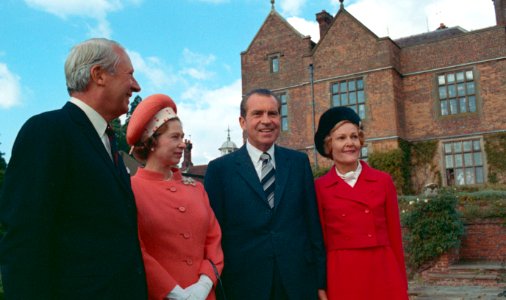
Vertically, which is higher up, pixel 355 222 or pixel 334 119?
pixel 334 119

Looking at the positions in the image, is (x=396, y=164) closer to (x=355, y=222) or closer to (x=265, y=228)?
(x=355, y=222)

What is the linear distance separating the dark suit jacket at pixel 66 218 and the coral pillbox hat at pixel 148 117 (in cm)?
60

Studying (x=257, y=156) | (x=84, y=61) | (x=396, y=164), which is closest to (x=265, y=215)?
(x=257, y=156)

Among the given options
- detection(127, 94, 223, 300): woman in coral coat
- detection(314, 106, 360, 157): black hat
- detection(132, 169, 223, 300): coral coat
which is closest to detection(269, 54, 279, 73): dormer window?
detection(314, 106, 360, 157): black hat

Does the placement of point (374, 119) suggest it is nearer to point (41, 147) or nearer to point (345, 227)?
point (345, 227)

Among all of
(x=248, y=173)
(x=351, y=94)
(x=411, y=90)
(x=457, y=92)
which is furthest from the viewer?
(x=351, y=94)

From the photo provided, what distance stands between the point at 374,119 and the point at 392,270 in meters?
16.6

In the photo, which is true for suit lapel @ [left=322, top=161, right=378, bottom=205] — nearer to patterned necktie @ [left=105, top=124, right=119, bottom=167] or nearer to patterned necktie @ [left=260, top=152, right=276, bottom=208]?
patterned necktie @ [left=260, top=152, right=276, bottom=208]

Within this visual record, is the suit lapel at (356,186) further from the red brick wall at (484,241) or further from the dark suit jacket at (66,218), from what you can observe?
the red brick wall at (484,241)

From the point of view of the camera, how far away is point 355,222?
10.1ft

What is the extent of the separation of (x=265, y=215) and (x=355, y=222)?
2.19ft

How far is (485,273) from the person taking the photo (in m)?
9.15

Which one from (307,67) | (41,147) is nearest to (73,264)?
(41,147)

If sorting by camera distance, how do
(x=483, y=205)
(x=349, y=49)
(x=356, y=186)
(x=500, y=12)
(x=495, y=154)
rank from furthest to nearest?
(x=349, y=49) < (x=500, y=12) < (x=495, y=154) < (x=483, y=205) < (x=356, y=186)
